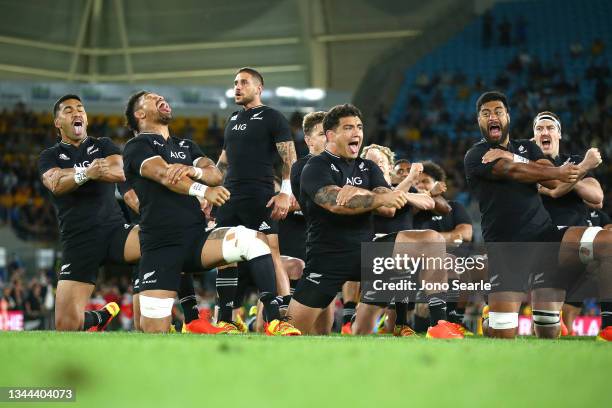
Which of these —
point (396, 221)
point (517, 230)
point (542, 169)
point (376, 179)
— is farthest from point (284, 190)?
point (542, 169)

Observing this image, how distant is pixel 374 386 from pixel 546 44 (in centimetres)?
2935

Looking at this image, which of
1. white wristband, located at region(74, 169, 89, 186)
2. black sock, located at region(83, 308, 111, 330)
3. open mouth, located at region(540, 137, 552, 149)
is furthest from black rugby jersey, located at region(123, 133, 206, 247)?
open mouth, located at region(540, 137, 552, 149)

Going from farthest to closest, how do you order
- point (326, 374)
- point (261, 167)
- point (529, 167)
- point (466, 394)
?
Result: point (261, 167), point (529, 167), point (326, 374), point (466, 394)

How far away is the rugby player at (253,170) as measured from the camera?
30.5 ft

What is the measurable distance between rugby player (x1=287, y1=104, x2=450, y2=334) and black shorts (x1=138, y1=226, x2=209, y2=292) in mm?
975

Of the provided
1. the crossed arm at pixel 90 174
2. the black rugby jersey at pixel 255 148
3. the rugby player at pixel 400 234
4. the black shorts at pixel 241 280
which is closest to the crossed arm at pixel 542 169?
the rugby player at pixel 400 234

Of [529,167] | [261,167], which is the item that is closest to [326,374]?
[529,167]

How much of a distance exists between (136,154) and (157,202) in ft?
1.42

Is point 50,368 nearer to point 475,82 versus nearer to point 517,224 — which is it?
point 517,224

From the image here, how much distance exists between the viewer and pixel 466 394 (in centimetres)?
359

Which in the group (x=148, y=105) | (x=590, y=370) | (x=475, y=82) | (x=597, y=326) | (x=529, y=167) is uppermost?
(x=475, y=82)

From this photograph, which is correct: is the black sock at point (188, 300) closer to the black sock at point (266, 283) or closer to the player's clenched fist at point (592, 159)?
the black sock at point (266, 283)

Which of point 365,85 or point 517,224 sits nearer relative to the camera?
point 517,224

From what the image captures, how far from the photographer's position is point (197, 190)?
7.49 meters
